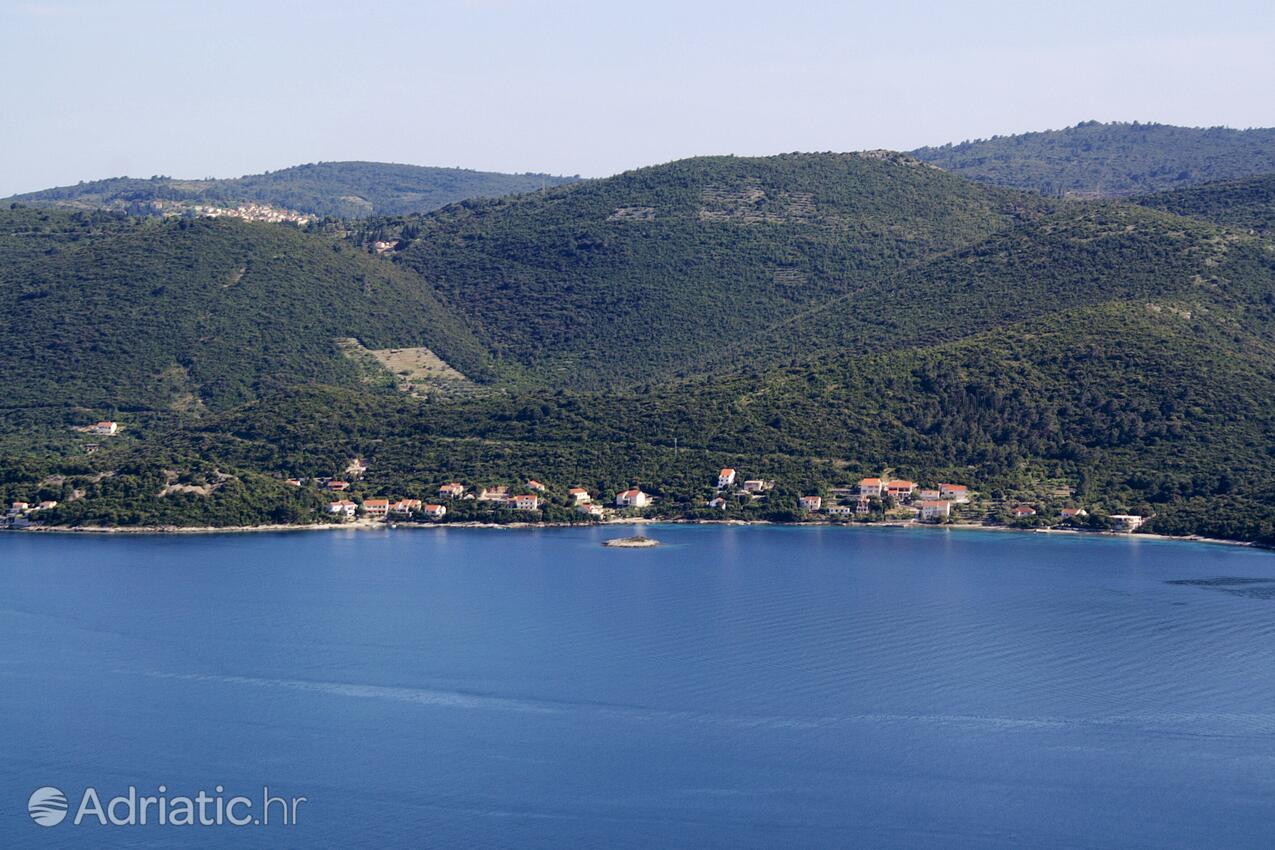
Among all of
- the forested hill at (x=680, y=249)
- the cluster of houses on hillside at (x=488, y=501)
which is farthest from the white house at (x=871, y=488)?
the forested hill at (x=680, y=249)

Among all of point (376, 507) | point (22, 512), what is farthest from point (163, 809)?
point (22, 512)

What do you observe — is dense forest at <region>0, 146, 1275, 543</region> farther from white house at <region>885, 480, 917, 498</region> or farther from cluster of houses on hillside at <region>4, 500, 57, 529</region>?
white house at <region>885, 480, 917, 498</region>

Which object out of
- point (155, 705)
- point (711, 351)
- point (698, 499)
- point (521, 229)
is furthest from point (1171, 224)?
point (155, 705)

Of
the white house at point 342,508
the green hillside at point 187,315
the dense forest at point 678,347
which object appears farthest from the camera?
the green hillside at point 187,315

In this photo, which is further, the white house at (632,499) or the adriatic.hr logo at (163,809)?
the white house at (632,499)

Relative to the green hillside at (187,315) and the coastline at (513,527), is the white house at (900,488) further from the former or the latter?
the green hillside at (187,315)

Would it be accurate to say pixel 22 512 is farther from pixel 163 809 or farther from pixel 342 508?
pixel 163 809
